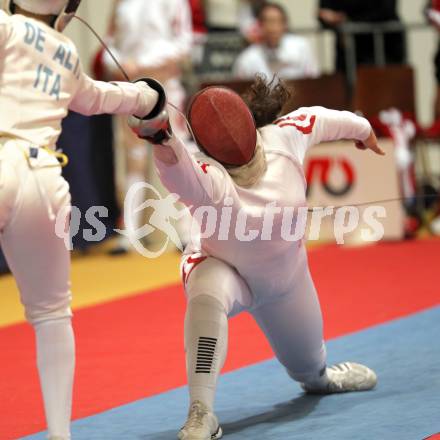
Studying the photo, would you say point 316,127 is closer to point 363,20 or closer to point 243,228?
point 243,228

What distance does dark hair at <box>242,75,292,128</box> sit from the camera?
11.0 ft

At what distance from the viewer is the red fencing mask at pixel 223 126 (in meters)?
3.07

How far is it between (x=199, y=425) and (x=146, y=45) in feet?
16.4

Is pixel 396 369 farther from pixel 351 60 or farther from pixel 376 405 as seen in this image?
pixel 351 60

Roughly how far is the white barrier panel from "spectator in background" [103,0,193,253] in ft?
3.35

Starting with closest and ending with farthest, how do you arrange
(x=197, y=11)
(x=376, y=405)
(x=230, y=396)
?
1. (x=376, y=405)
2. (x=230, y=396)
3. (x=197, y=11)

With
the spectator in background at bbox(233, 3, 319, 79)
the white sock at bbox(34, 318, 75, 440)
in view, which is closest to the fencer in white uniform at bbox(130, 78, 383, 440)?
the white sock at bbox(34, 318, 75, 440)

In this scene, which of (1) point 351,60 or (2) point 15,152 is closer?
(2) point 15,152

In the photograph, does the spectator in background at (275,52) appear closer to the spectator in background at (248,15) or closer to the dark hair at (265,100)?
the spectator in background at (248,15)

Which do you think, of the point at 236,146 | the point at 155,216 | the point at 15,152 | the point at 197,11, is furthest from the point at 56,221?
the point at 197,11

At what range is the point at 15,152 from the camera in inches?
102

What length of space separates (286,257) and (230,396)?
25.2 inches

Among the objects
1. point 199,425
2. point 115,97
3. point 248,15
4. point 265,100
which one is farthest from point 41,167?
point 248,15

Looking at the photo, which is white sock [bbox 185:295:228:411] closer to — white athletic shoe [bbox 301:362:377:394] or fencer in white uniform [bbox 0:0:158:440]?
fencer in white uniform [bbox 0:0:158:440]
